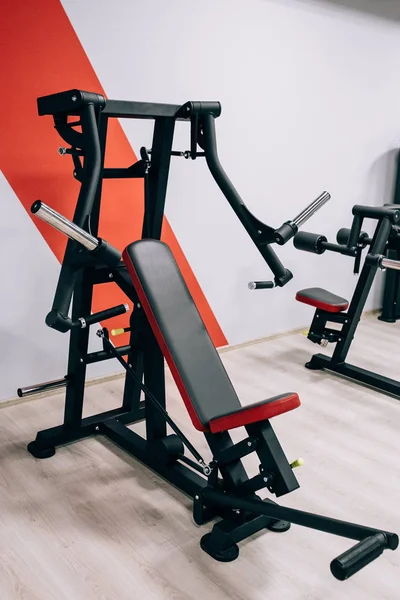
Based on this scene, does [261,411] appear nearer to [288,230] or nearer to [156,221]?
[288,230]

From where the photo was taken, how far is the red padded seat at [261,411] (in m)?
1.54

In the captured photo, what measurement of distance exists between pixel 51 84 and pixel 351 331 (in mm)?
1765

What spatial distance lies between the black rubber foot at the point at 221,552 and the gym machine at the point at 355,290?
136cm

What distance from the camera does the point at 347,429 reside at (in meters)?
2.44

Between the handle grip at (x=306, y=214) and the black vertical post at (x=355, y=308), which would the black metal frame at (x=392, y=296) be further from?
the handle grip at (x=306, y=214)

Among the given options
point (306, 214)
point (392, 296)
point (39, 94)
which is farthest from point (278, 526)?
point (392, 296)

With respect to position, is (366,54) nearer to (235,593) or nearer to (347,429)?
(347,429)

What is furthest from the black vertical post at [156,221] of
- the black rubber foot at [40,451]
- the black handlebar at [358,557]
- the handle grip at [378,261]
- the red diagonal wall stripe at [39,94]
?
the handle grip at [378,261]

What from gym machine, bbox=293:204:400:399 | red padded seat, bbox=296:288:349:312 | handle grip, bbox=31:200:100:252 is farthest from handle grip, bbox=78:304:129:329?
red padded seat, bbox=296:288:349:312

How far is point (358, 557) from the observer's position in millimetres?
1260

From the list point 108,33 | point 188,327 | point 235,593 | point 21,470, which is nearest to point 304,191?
point 108,33

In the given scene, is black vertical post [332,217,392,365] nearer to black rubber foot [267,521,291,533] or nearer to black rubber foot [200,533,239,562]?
black rubber foot [267,521,291,533]

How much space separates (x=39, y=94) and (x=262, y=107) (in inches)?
49.4

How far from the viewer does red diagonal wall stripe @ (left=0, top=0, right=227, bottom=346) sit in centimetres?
233
